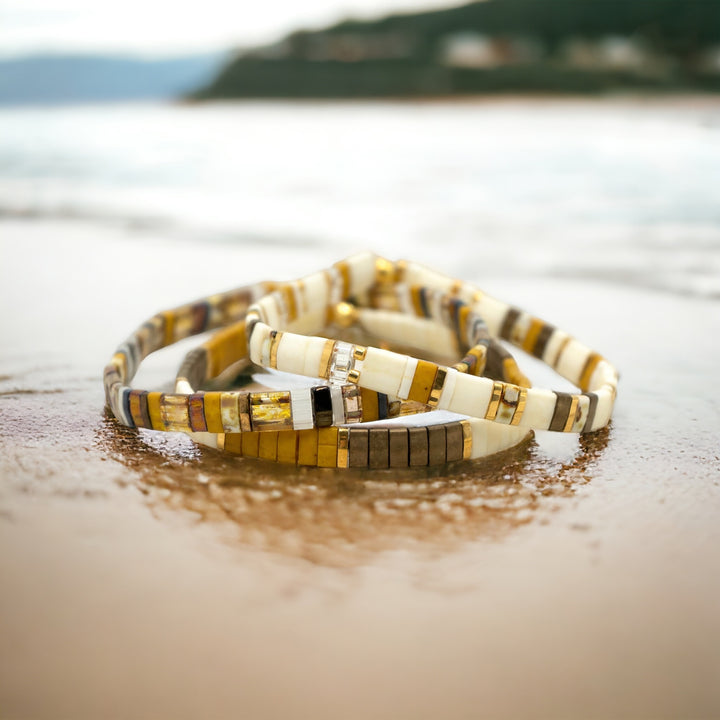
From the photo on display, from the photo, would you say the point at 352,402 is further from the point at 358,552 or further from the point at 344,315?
the point at 344,315

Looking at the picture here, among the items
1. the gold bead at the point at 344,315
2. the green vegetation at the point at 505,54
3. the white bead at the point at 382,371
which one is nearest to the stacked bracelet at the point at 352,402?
the white bead at the point at 382,371

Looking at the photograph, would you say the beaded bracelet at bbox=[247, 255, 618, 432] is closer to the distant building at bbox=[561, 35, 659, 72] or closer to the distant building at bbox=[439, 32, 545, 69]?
the distant building at bbox=[561, 35, 659, 72]

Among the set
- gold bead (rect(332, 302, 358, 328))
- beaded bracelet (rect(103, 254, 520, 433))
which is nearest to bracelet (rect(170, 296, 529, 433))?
beaded bracelet (rect(103, 254, 520, 433))

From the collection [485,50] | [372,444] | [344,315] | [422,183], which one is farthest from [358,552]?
[485,50]

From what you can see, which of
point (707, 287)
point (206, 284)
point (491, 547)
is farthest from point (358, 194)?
point (491, 547)

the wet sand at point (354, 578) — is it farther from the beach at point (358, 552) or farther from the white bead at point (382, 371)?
the white bead at point (382, 371)
